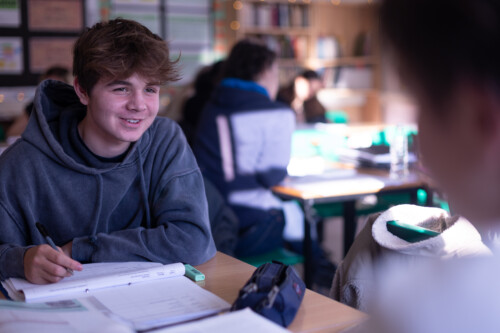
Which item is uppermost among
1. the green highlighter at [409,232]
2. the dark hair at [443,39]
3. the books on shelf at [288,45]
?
the books on shelf at [288,45]

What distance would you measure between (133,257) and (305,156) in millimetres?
2304

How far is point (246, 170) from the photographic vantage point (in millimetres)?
3035

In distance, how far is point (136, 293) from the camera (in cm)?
120

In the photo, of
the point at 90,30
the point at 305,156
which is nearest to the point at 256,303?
the point at 90,30

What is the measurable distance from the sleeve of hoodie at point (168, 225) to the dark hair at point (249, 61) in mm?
1539

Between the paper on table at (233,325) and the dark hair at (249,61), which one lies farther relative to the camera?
the dark hair at (249,61)

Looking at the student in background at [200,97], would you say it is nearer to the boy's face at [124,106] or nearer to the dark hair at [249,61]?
the dark hair at [249,61]

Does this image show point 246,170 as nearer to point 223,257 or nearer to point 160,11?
point 223,257

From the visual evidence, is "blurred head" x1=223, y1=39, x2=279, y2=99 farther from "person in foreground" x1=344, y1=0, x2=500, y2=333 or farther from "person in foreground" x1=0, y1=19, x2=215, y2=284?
"person in foreground" x1=344, y1=0, x2=500, y2=333

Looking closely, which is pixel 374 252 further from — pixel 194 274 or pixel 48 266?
pixel 48 266

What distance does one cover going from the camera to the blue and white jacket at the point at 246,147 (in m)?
3.01

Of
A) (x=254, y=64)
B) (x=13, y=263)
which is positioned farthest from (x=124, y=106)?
(x=254, y=64)

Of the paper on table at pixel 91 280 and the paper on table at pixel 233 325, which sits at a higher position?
the paper on table at pixel 233 325

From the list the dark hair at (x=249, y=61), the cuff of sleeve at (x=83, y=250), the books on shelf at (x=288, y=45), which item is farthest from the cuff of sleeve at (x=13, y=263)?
the books on shelf at (x=288, y=45)
